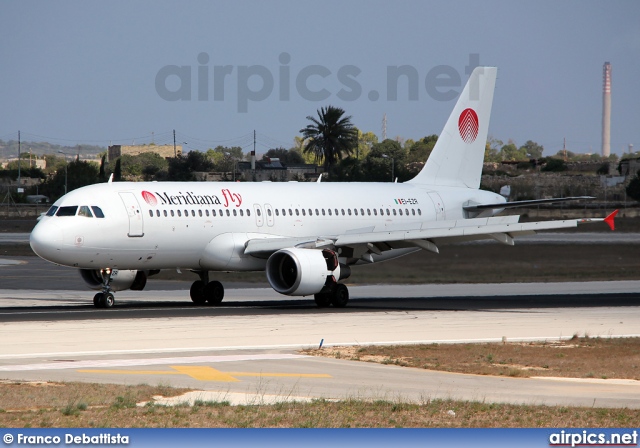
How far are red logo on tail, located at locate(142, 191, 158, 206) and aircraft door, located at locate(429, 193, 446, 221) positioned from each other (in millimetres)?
12558

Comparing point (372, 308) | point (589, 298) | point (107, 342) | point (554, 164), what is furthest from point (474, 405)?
point (554, 164)

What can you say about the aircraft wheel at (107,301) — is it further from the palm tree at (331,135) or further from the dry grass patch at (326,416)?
the palm tree at (331,135)

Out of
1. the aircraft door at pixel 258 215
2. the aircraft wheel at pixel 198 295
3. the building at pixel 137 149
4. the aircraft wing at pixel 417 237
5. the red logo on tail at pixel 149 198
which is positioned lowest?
the aircraft wheel at pixel 198 295

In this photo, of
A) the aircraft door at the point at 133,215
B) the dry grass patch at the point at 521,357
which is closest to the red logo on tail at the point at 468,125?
the aircraft door at the point at 133,215

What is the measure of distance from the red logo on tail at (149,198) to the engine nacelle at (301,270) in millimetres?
4000

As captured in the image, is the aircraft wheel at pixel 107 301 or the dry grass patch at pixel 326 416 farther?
the aircraft wheel at pixel 107 301

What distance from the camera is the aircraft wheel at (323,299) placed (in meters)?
35.5

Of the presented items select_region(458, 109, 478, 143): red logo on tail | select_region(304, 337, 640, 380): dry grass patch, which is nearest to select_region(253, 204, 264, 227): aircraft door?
select_region(458, 109, 478, 143): red logo on tail

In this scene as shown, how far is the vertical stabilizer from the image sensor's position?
44.3 m

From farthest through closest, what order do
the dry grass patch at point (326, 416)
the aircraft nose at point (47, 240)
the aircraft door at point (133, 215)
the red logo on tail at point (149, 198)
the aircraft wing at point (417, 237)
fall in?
the aircraft wing at point (417, 237), the red logo on tail at point (149, 198), the aircraft door at point (133, 215), the aircraft nose at point (47, 240), the dry grass patch at point (326, 416)

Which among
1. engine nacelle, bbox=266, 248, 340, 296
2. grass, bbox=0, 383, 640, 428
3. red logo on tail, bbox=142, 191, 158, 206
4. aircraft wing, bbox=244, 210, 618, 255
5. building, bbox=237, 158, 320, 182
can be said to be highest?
Result: building, bbox=237, 158, 320, 182

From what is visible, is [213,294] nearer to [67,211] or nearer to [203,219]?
[203,219]

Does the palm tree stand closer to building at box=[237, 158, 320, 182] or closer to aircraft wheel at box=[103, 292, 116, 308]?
building at box=[237, 158, 320, 182]

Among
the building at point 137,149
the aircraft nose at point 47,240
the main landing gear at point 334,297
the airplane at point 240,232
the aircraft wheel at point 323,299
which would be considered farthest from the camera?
the building at point 137,149
